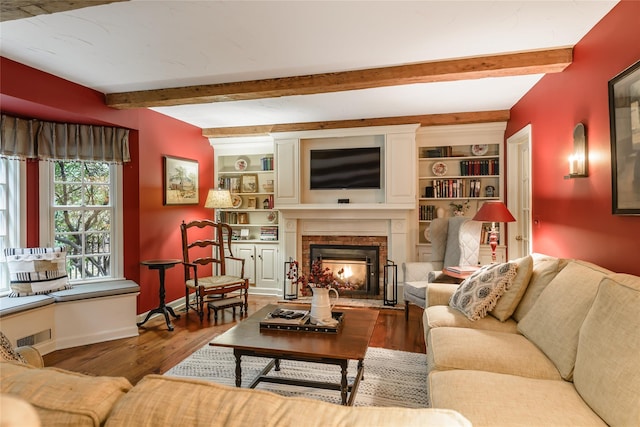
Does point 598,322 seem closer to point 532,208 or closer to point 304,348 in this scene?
point 304,348

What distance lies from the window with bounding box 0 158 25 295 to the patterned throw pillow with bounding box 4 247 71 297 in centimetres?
12

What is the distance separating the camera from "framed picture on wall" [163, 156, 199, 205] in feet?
14.6

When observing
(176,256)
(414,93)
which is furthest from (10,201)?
(414,93)

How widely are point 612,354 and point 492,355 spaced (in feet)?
1.97

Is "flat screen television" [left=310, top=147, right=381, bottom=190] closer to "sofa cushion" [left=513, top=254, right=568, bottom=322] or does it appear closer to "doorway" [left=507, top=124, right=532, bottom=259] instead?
"doorway" [left=507, top=124, right=532, bottom=259]

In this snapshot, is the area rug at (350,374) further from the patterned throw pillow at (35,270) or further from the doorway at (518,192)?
the doorway at (518,192)

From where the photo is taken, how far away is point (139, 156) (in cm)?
400

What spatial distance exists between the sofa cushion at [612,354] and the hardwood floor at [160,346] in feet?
6.15

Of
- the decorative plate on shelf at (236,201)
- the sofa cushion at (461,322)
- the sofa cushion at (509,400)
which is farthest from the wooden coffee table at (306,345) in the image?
the decorative plate on shelf at (236,201)

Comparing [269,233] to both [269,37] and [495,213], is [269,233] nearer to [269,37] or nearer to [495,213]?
[495,213]

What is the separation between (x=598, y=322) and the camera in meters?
1.49

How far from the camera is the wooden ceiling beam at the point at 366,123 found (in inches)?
173

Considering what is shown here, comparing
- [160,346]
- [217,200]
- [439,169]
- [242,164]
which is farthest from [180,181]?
[439,169]

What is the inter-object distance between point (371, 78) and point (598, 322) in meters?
2.31
